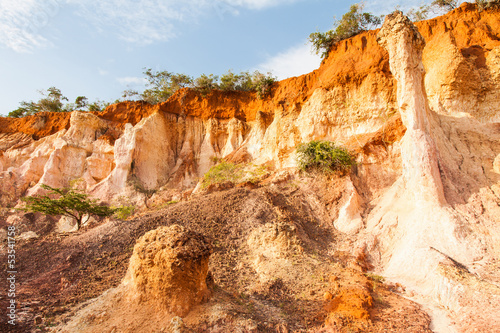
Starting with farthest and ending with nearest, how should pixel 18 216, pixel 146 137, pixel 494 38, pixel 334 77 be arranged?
pixel 146 137 → pixel 18 216 → pixel 334 77 → pixel 494 38

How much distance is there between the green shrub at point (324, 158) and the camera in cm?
1199

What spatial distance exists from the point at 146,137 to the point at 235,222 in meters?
13.1

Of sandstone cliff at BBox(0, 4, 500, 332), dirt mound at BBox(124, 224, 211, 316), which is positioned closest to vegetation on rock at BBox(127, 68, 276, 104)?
sandstone cliff at BBox(0, 4, 500, 332)

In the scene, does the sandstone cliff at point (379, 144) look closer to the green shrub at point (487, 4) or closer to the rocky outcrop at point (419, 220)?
the rocky outcrop at point (419, 220)

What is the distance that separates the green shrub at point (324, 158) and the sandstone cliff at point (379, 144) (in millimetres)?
547

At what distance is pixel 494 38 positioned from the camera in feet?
45.2

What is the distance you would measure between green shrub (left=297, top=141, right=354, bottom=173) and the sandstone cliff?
55 centimetres

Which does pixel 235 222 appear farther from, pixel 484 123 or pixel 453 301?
pixel 484 123

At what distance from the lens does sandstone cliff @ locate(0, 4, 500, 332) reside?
7.88 meters

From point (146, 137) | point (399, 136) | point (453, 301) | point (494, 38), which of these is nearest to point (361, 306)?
point (453, 301)

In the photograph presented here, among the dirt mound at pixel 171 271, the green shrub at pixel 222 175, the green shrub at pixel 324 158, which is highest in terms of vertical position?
the green shrub at pixel 324 158

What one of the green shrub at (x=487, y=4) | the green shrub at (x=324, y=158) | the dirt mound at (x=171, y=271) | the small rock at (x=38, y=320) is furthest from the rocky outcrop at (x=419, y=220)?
the small rock at (x=38, y=320)

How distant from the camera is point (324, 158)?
12.2 meters

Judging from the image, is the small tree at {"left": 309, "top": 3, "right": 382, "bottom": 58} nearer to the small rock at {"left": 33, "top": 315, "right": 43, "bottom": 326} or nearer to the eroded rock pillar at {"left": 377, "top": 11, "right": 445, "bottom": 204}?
the eroded rock pillar at {"left": 377, "top": 11, "right": 445, "bottom": 204}
